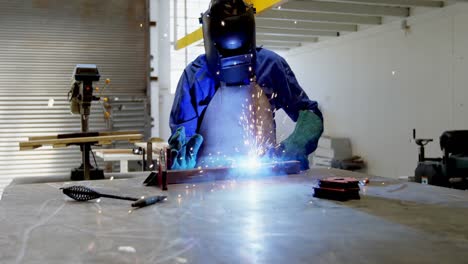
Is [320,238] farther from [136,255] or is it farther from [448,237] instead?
[136,255]

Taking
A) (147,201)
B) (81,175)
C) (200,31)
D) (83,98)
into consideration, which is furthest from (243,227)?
(200,31)

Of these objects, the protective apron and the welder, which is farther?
the protective apron

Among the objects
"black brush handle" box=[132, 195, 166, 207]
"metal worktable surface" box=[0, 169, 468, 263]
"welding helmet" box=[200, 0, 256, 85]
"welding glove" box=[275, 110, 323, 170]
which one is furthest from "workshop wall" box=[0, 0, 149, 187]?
"black brush handle" box=[132, 195, 166, 207]

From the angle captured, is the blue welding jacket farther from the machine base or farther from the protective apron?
the machine base

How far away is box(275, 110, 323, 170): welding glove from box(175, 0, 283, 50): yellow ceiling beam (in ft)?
5.55

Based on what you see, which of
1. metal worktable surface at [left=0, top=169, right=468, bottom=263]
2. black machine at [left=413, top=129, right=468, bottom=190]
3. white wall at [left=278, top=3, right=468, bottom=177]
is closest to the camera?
metal worktable surface at [left=0, top=169, right=468, bottom=263]

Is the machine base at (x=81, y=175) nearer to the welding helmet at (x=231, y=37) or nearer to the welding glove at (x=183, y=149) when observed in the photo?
the welding glove at (x=183, y=149)

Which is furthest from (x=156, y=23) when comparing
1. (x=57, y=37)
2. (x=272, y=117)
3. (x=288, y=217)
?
(x=288, y=217)

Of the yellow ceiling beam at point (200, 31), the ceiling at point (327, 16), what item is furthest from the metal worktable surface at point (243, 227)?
the ceiling at point (327, 16)

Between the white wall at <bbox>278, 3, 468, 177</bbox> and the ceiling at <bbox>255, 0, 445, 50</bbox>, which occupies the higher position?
the ceiling at <bbox>255, 0, 445, 50</bbox>

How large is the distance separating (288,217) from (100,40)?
5.68 meters

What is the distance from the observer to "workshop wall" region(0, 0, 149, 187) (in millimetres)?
6395

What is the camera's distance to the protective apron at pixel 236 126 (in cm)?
291

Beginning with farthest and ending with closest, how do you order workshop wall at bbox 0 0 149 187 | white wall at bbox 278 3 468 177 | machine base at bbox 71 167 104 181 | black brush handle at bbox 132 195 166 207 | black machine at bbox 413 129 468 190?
workshop wall at bbox 0 0 149 187 < white wall at bbox 278 3 468 177 < black machine at bbox 413 129 468 190 < machine base at bbox 71 167 104 181 < black brush handle at bbox 132 195 166 207
